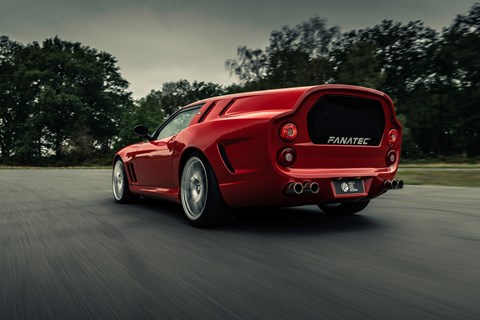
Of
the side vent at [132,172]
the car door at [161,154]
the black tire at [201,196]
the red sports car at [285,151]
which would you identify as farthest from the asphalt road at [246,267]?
the side vent at [132,172]

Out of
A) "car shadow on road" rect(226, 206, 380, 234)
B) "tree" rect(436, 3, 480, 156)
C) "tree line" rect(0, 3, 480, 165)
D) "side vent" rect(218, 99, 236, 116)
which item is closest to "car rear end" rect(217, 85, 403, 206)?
"car shadow on road" rect(226, 206, 380, 234)

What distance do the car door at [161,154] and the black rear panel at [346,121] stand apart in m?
1.70

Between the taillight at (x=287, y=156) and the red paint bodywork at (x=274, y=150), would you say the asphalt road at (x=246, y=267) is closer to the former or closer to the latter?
the red paint bodywork at (x=274, y=150)

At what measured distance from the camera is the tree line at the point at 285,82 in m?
45.3

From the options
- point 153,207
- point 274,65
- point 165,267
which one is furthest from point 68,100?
point 165,267

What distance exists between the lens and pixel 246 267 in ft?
10.6

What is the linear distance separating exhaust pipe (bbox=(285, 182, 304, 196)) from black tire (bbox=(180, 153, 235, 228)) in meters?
0.78

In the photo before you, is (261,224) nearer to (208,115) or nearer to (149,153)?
(208,115)

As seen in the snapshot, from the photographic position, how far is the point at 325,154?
4.52 m

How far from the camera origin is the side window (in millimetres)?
5773

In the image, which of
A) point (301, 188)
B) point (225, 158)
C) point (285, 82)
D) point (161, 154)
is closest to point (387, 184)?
point (301, 188)

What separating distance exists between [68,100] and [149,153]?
50090 mm

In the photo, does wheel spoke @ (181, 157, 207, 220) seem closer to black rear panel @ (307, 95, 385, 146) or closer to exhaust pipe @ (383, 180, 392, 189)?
black rear panel @ (307, 95, 385, 146)

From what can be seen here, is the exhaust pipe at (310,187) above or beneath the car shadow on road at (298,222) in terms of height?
above
